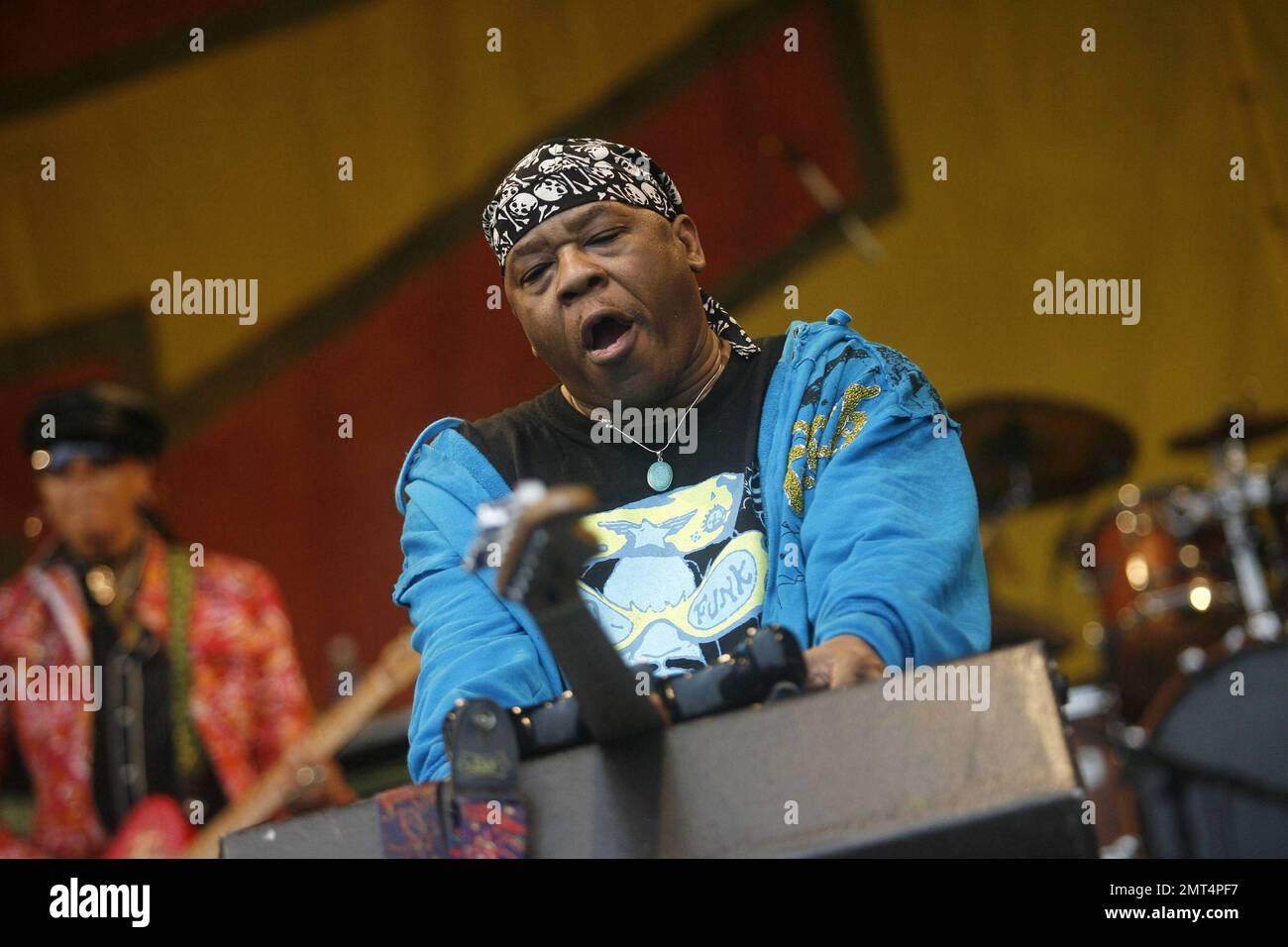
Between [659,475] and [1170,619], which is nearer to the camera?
[659,475]

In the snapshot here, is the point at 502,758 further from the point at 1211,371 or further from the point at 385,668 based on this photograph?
the point at 1211,371

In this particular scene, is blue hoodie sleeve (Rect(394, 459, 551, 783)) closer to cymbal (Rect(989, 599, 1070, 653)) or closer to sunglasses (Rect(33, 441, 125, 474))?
cymbal (Rect(989, 599, 1070, 653))

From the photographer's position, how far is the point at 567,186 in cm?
216

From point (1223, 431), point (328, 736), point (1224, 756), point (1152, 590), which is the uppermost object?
point (1223, 431)

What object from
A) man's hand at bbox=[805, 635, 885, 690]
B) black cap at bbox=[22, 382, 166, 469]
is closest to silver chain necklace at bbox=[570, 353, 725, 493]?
man's hand at bbox=[805, 635, 885, 690]

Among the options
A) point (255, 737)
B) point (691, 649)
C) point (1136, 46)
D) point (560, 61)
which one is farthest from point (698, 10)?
point (691, 649)

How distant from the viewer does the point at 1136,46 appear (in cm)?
475

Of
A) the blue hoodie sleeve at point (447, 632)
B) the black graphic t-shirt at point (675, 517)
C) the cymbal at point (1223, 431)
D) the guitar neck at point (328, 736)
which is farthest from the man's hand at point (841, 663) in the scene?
the cymbal at point (1223, 431)

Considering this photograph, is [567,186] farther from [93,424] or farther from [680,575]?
[93,424]

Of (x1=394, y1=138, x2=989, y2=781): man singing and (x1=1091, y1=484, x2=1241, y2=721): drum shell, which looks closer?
(x1=394, y1=138, x2=989, y2=781): man singing

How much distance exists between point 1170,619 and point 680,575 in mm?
2737

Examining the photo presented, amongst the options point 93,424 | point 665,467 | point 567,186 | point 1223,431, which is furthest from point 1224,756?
point 93,424

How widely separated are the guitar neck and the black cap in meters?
1.09

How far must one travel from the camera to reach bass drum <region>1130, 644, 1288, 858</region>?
3885 mm
